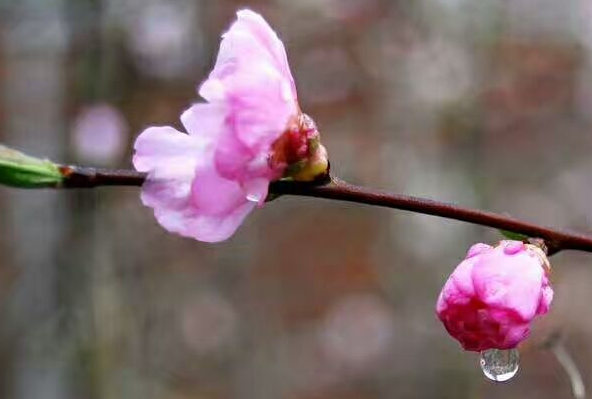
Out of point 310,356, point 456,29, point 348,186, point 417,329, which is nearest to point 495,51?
point 456,29

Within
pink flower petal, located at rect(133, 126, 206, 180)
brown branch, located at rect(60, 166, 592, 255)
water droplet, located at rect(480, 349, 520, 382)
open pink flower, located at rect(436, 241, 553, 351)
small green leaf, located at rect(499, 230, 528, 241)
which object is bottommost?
water droplet, located at rect(480, 349, 520, 382)

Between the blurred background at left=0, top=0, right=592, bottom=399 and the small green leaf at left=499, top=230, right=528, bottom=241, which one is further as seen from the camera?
the blurred background at left=0, top=0, right=592, bottom=399

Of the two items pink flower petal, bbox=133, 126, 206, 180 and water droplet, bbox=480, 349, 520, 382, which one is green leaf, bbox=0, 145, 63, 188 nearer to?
pink flower petal, bbox=133, 126, 206, 180

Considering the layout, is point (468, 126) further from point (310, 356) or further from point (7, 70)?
point (7, 70)

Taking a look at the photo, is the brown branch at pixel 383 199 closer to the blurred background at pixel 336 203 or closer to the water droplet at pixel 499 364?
the water droplet at pixel 499 364

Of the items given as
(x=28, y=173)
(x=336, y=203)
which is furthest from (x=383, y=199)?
(x=336, y=203)

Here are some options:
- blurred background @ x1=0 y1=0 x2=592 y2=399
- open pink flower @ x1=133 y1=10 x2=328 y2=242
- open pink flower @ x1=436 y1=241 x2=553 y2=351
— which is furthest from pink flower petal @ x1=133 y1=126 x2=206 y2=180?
blurred background @ x1=0 y1=0 x2=592 y2=399

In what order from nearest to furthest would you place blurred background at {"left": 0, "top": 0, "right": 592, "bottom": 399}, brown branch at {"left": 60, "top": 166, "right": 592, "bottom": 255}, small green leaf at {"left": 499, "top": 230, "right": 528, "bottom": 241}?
brown branch at {"left": 60, "top": 166, "right": 592, "bottom": 255}, small green leaf at {"left": 499, "top": 230, "right": 528, "bottom": 241}, blurred background at {"left": 0, "top": 0, "right": 592, "bottom": 399}
